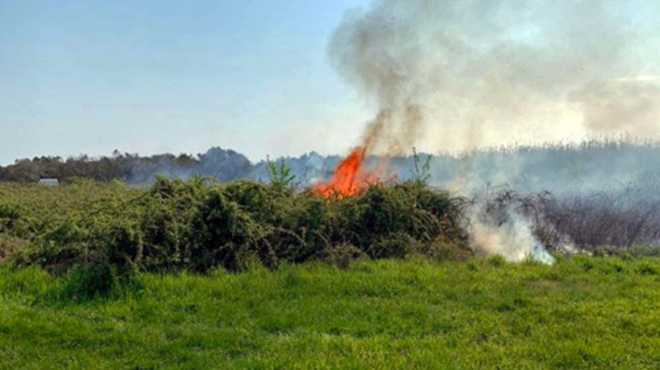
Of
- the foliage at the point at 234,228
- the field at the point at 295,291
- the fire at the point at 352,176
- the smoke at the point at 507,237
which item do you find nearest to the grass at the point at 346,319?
the field at the point at 295,291

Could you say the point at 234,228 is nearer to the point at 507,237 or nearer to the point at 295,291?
the point at 295,291

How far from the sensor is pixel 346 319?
24.0 feet

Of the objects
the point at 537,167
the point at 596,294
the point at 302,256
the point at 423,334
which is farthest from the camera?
the point at 537,167

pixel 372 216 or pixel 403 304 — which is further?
pixel 372 216

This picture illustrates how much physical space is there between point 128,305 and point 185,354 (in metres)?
2.12

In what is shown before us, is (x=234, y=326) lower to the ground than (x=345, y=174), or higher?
lower

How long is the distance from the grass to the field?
0.03m

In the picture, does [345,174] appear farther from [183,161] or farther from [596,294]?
[183,161]

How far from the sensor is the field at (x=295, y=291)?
6.28 meters

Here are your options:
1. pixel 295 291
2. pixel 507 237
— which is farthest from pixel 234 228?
pixel 507 237

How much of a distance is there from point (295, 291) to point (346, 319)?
1470 mm

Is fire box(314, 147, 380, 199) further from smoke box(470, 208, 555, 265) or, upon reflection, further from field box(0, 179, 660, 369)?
smoke box(470, 208, 555, 265)

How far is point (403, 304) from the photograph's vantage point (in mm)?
7930

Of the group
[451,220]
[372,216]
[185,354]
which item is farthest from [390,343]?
[451,220]
